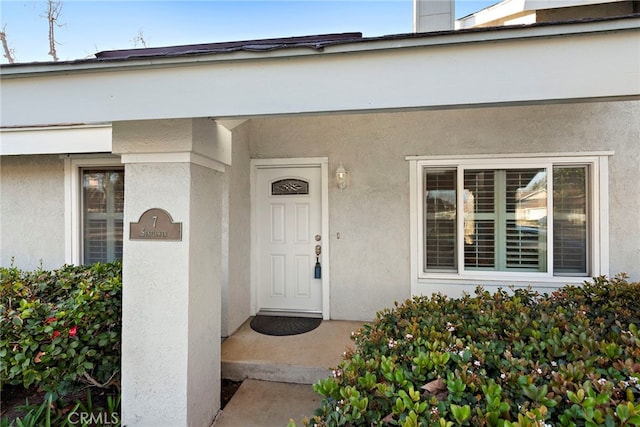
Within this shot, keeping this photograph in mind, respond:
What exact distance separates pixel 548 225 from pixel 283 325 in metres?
3.76

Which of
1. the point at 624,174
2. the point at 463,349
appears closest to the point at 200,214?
the point at 463,349

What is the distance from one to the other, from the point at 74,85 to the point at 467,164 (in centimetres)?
428

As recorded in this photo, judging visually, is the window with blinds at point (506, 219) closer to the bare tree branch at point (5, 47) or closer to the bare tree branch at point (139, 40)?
the bare tree branch at point (139, 40)

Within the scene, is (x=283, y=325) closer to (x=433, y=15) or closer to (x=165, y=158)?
(x=165, y=158)

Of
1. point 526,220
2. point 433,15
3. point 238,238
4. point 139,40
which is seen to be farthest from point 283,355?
point 139,40

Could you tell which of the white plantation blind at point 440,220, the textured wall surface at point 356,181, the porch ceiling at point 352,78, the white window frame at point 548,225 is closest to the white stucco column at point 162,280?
the porch ceiling at point 352,78

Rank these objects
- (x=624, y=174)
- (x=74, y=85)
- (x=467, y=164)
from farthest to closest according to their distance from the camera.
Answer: (x=467, y=164), (x=624, y=174), (x=74, y=85)

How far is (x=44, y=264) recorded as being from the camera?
15.3 feet

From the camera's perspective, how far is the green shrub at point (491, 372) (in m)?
1.31

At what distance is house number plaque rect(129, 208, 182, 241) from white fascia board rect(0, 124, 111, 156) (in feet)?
6.84

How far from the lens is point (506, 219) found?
14.6 feet

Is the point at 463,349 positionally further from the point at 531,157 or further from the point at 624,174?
the point at 624,174

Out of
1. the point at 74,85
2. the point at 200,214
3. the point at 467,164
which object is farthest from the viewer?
the point at 467,164

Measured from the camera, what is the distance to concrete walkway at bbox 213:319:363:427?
2.82 metres
